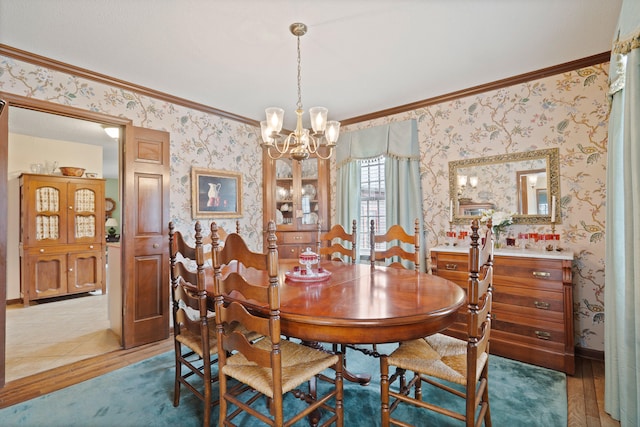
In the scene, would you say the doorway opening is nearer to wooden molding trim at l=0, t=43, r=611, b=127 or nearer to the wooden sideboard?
wooden molding trim at l=0, t=43, r=611, b=127

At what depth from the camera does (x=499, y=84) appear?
→ 299cm

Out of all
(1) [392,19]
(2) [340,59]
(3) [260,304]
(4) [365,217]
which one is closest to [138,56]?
(2) [340,59]

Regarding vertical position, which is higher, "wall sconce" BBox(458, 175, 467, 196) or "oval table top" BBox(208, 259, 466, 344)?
"wall sconce" BBox(458, 175, 467, 196)

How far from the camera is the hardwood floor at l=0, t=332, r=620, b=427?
1894 millimetres

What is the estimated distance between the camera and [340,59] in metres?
2.54

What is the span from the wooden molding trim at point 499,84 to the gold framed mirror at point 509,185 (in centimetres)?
68

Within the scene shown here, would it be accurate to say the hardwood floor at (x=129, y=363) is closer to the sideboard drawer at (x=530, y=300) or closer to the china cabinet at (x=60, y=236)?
the sideboard drawer at (x=530, y=300)

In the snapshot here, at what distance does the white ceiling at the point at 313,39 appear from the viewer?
6.30ft

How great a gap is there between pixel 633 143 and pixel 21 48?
13.1 feet

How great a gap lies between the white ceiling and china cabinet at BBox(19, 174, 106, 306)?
10.3 ft

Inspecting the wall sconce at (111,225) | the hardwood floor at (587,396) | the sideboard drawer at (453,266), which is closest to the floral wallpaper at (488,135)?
the hardwood floor at (587,396)

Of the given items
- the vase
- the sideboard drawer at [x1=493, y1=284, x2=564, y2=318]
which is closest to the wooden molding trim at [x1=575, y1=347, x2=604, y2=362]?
the sideboard drawer at [x1=493, y1=284, x2=564, y2=318]

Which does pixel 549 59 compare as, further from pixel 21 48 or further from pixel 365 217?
pixel 21 48

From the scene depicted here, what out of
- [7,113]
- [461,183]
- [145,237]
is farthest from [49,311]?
[461,183]
